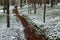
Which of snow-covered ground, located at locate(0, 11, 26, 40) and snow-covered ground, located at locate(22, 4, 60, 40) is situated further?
snow-covered ground, located at locate(22, 4, 60, 40)

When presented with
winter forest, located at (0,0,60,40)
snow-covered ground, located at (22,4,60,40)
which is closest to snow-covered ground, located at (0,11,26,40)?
winter forest, located at (0,0,60,40)

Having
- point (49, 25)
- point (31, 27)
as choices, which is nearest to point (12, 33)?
point (31, 27)

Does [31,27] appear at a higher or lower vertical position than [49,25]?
lower

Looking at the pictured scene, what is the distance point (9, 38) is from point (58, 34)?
4604 mm

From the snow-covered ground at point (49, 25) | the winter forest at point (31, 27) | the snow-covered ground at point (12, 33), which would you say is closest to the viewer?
the snow-covered ground at point (12, 33)

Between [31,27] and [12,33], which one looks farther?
[31,27]

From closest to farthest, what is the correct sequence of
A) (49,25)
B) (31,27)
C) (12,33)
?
(12,33) → (49,25) → (31,27)

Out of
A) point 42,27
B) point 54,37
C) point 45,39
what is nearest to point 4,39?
point 45,39

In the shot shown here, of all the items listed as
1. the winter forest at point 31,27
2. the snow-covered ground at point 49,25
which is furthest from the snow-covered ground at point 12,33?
the snow-covered ground at point 49,25

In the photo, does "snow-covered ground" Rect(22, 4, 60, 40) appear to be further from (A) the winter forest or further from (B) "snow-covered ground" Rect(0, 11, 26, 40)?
(B) "snow-covered ground" Rect(0, 11, 26, 40)

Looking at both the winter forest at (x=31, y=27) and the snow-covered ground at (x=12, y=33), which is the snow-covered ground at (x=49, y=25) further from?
the snow-covered ground at (x=12, y=33)

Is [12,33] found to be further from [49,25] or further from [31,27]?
[49,25]

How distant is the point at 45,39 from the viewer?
14133 mm

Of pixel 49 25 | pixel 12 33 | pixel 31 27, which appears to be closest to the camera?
pixel 12 33
